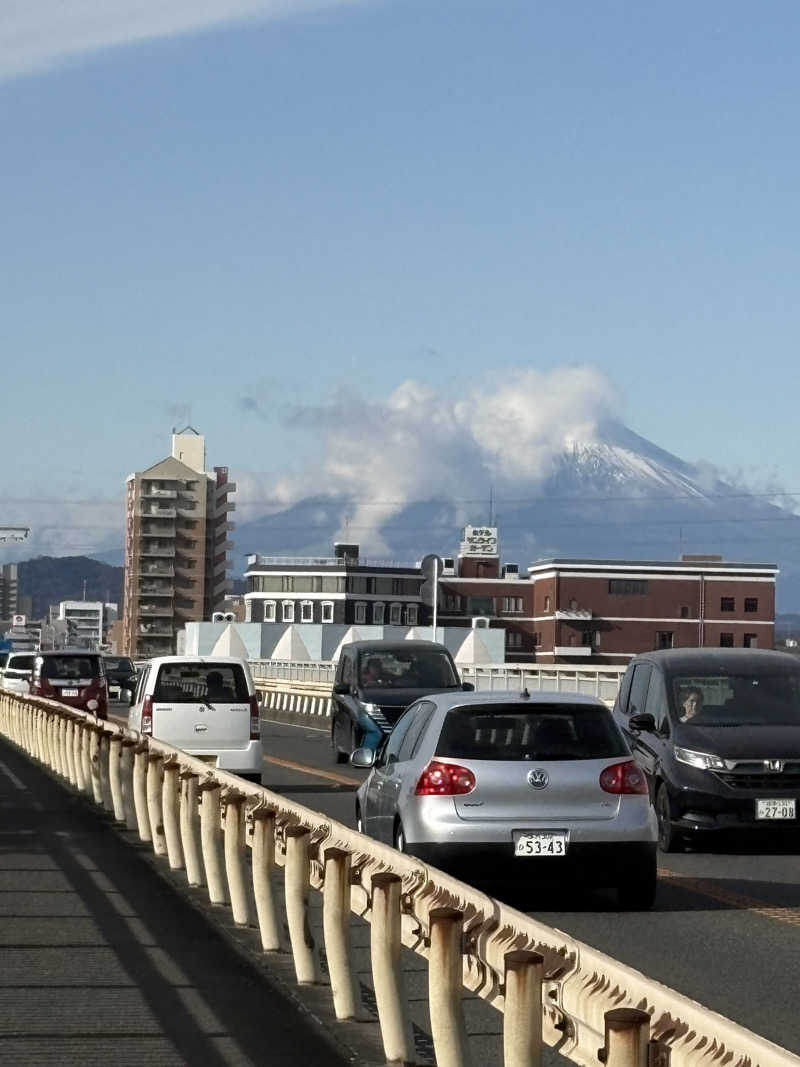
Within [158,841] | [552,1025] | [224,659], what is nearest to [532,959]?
[552,1025]

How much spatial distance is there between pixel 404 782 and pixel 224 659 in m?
12.0

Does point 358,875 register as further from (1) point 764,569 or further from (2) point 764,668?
(1) point 764,569

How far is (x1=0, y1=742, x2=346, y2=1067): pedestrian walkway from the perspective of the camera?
→ 8406 mm

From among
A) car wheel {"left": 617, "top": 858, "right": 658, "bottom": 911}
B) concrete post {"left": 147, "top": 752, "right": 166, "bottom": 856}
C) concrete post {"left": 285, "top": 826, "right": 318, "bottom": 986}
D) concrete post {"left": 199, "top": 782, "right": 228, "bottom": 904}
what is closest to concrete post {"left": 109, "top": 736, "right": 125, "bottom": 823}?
concrete post {"left": 147, "top": 752, "right": 166, "bottom": 856}

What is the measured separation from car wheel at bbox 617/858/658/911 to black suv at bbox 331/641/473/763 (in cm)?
1600

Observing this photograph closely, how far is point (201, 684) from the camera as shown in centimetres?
2511

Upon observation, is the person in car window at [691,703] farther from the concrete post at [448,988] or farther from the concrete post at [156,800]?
the concrete post at [448,988]

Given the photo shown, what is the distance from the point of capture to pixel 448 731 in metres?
13.2

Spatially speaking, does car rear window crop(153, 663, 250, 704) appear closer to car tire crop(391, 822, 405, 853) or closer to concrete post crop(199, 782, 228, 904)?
concrete post crop(199, 782, 228, 904)

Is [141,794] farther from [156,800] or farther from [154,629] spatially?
[154,629]

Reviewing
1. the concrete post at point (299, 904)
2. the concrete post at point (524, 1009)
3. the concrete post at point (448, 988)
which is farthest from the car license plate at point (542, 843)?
the concrete post at point (524, 1009)

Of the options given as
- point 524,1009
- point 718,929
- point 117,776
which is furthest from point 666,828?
point 524,1009

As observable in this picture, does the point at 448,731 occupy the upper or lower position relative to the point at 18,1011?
upper

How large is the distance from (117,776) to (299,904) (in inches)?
407
